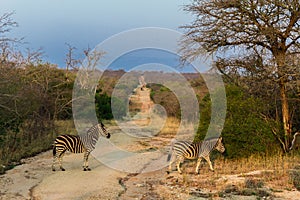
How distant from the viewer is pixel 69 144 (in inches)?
384

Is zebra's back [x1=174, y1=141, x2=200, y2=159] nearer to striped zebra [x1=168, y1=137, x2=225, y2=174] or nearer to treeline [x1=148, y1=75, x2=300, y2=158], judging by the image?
striped zebra [x1=168, y1=137, x2=225, y2=174]

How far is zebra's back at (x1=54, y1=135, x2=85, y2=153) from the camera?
967 centimetres

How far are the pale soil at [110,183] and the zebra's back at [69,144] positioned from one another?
0.57m

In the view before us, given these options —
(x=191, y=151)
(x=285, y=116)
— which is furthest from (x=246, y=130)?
(x=191, y=151)

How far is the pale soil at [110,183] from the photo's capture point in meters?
7.07

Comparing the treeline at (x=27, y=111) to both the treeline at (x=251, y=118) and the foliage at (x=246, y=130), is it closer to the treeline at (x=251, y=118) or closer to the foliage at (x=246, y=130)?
the treeline at (x=251, y=118)

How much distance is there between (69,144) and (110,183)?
2140 millimetres

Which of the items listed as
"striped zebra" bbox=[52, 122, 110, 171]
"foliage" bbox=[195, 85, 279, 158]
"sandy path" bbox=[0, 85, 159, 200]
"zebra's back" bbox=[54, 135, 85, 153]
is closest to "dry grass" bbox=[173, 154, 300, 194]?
"foliage" bbox=[195, 85, 279, 158]

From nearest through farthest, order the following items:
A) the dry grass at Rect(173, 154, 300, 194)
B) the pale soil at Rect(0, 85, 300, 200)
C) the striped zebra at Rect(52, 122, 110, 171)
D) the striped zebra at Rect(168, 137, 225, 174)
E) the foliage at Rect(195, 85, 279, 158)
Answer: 1. the pale soil at Rect(0, 85, 300, 200)
2. the dry grass at Rect(173, 154, 300, 194)
3. the striped zebra at Rect(168, 137, 225, 174)
4. the striped zebra at Rect(52, 122, 110, 171)
5. the foliage at Rect(195, 85, 279, 158)

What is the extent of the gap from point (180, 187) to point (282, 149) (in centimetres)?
526

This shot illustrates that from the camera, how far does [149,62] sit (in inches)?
550

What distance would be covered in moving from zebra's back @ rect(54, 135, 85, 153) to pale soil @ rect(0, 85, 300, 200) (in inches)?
22.3

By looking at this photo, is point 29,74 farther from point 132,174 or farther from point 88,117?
point 132,174

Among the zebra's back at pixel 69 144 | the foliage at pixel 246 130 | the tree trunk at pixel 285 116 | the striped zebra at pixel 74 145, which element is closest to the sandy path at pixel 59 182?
the striped zebra at pixel 74 145
